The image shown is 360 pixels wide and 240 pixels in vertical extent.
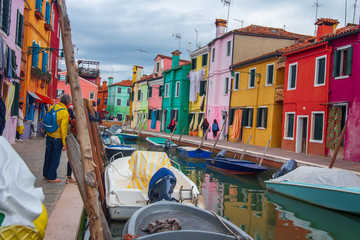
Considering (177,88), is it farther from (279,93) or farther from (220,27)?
(279,93)

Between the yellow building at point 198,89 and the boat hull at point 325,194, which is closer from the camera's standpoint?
the boat hull at point 325,194

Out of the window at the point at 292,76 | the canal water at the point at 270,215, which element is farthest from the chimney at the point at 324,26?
the canal water at the point at 270,215

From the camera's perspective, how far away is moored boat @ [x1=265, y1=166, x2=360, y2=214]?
843 cm

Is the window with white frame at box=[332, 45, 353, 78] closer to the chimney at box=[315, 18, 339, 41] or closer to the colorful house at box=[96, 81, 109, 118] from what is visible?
the chimney at box=[315, 18, 339, 41]

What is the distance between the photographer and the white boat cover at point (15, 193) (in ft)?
8.67

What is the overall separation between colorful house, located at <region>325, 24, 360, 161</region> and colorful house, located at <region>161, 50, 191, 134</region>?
1883 centimetres

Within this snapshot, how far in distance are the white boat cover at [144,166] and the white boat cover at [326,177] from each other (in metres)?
4.02

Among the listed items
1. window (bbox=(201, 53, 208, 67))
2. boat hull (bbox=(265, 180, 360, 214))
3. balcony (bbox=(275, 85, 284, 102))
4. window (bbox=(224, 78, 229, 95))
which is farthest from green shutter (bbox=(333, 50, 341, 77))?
window (bbox=(201, 53, 208, 67))

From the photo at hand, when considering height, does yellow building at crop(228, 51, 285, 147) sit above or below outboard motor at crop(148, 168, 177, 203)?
above

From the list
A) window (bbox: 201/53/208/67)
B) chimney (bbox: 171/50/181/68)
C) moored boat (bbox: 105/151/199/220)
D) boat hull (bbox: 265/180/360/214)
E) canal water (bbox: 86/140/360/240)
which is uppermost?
chimney (bbox: 171/50/181/68)

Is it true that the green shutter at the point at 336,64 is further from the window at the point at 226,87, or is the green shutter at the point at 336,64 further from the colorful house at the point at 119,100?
the colorful house at the point at 119,100

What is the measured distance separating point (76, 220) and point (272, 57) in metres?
18.3

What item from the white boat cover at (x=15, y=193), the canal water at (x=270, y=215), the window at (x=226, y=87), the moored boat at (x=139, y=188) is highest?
the window at (x=226, y=87)

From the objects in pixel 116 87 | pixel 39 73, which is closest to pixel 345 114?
pixel 39 73
